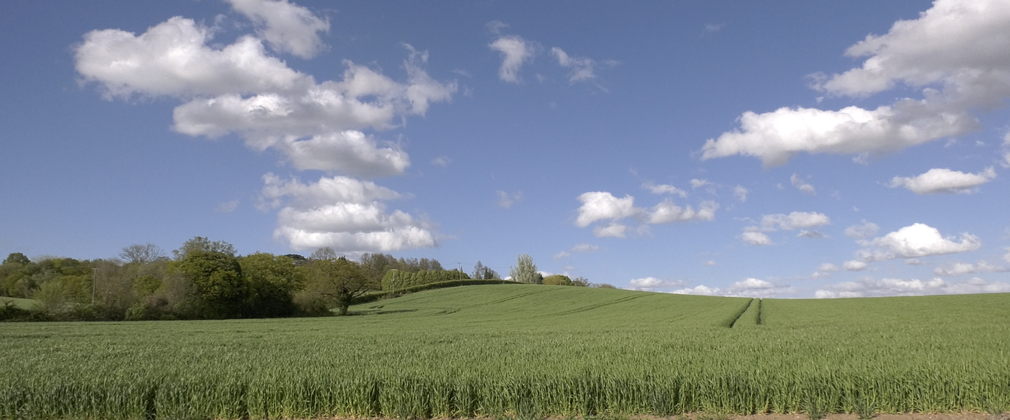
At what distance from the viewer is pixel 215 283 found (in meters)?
59.6

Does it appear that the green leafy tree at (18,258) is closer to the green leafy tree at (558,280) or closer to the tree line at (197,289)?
the tree line at (197,289)

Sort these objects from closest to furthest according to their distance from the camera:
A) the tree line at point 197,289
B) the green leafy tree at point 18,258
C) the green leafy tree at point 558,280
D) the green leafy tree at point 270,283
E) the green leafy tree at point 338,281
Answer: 1. the tree line at point 197,289
2. the green leafy tree at point 270,283
3. the green leafy tree at point 338,281
4. the green leafy tree at point 18,258
5. the green leafy tree at point 558,280

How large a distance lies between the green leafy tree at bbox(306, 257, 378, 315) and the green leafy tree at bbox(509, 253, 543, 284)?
100709mm

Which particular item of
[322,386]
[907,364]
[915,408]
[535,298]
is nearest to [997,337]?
[907,364]

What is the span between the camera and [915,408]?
10.9 meters

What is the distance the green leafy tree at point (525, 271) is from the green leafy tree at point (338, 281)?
101 m

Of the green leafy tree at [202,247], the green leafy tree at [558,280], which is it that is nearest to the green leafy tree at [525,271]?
the green leafy tree at [558,280]

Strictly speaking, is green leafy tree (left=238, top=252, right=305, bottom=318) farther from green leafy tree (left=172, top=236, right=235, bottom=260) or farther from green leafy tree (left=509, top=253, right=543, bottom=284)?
green leafy tree (left=509, top=253, right=543, bottom=284)

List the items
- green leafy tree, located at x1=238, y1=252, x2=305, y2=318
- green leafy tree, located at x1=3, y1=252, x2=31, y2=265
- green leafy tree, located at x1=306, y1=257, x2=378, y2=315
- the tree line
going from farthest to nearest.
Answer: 1. green leafy tree, located at x1=3, y1=252, x2=31, y2=265
2. green leafy tree, located at x1=306, y1=257, x2=378, y2=315
3. green leafy tree, located at x1=238, y1=252, x2=305, y2=318
4. the tree line

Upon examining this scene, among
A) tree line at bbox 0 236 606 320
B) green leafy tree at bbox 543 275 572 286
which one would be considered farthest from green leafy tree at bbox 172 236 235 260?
green leafy tree at bbox 543 275 572 286

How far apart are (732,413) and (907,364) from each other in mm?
4891

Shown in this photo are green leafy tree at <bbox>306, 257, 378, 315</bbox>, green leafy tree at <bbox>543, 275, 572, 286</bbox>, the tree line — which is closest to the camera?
the tree line

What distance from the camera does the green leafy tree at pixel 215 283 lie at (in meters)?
58.8

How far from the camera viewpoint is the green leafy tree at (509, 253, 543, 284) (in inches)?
6575
